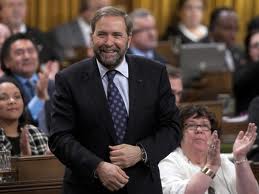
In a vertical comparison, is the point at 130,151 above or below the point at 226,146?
above

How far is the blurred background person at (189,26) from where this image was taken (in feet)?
26.8

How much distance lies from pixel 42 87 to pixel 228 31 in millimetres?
3141

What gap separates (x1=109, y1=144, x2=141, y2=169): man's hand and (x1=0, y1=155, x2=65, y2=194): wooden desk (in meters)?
0.84

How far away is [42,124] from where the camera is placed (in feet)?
16.6

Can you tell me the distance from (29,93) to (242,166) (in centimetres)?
223

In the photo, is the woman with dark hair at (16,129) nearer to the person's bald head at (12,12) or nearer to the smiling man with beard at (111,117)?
the smiling man with beard at (111,117)

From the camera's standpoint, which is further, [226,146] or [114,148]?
[226,146]

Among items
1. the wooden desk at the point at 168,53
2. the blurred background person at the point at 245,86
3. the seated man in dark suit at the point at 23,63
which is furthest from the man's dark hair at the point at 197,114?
the wooden desk at the point at 168,53

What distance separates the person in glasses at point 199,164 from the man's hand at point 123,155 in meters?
0.55

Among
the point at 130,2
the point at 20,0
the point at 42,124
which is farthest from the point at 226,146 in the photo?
the point at 130,2

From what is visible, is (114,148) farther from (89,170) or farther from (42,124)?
(42,124)

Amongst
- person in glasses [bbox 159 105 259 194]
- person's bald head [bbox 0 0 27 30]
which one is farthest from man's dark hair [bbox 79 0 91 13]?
person in glasses [bbox 159 105 259 194]

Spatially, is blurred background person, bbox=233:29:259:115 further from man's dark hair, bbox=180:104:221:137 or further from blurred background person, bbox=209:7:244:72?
man's dark hair, bbox=180:104:221:137

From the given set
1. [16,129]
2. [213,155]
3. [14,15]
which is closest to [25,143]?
[16,129]
